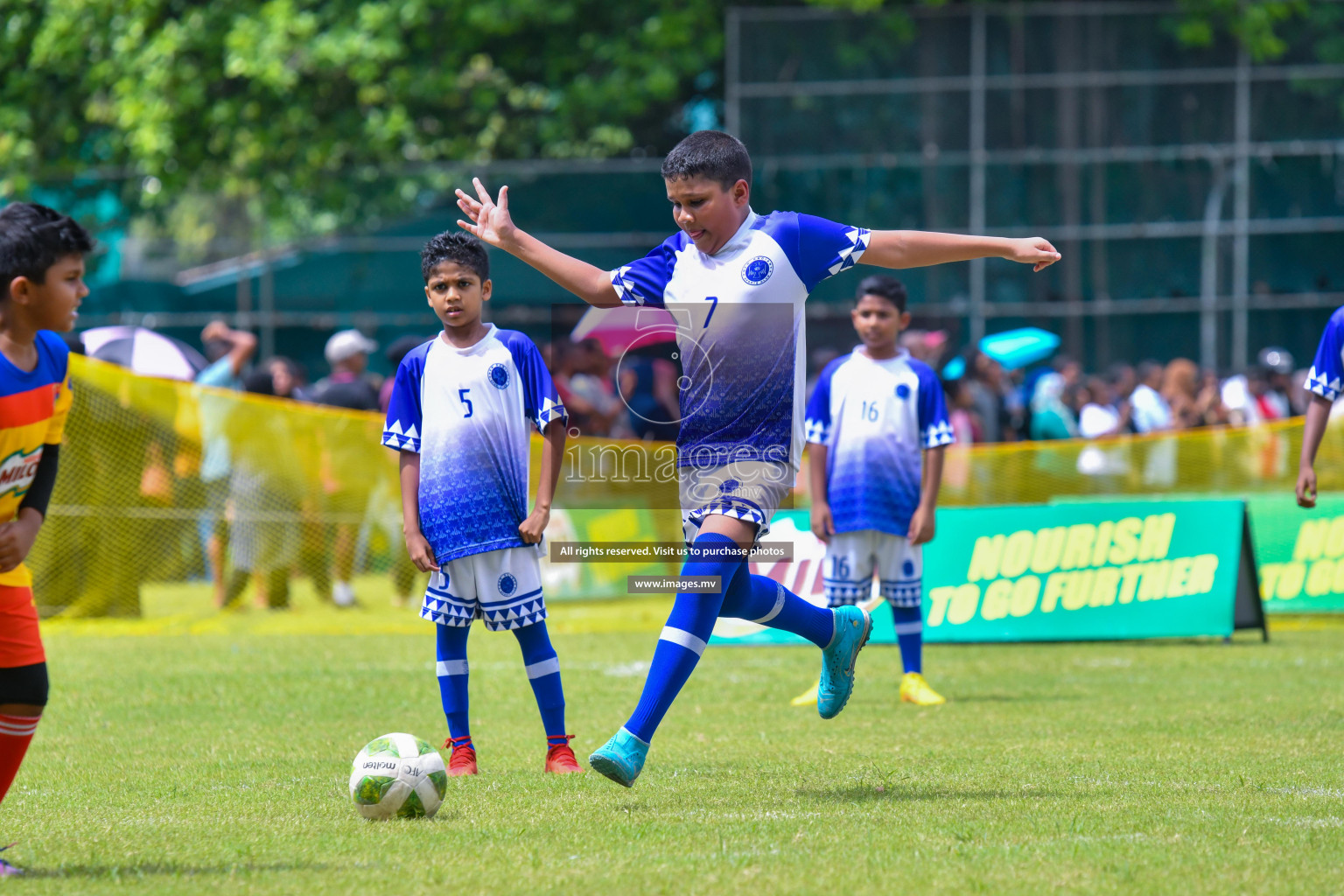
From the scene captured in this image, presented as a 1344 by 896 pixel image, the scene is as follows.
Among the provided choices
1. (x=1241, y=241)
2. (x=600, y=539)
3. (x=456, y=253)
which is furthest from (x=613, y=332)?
(x=456, y=253)

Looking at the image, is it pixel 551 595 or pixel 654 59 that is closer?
pixel 551 595

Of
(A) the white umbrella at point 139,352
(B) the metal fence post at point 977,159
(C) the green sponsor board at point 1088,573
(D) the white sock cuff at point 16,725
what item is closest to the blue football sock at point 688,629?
(D) the white sock cuff at point 16,725

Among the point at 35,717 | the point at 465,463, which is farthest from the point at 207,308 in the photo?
the point at 35,717

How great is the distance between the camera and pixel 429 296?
6.09 m

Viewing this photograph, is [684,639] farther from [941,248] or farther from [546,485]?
[941,248]

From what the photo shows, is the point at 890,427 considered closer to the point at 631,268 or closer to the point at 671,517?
the point at 631,268

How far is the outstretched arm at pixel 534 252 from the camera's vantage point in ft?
16.7

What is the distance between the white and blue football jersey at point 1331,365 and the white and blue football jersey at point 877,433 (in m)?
1.85

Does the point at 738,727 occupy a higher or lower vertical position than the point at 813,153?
lower

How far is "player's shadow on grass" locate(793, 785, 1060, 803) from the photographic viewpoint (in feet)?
16.7

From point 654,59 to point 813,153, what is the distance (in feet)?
7.77

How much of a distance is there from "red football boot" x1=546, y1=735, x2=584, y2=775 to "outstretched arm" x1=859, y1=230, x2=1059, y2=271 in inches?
84.1

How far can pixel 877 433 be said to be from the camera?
844cm

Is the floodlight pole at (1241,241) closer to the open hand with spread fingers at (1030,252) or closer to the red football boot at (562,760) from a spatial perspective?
the open hand with spread fingers at (1030,252)
